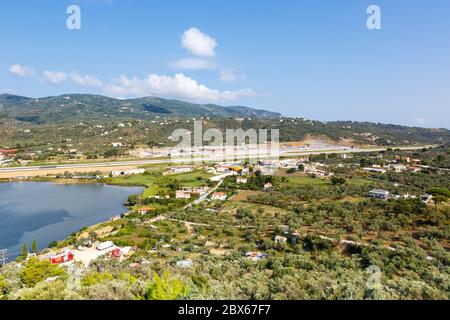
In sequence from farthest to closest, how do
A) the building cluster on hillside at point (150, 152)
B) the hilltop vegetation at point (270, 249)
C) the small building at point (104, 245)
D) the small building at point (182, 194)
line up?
1. the building cluster on hillside at point (150, 152)
2. the small building at point (182, 194)
3. the small building at point (104, 245)
4. the hilltop vegetation at point (270, 249)

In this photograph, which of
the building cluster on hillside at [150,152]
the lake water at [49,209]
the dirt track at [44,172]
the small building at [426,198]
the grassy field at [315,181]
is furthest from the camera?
the building cluster on hillside at [150,152]

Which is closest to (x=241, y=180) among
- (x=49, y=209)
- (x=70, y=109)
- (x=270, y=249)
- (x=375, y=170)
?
(x=375, y=170)

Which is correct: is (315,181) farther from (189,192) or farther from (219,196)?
(189,192)

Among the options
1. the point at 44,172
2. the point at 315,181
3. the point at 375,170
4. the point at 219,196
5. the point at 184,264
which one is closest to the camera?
the point at 184,264

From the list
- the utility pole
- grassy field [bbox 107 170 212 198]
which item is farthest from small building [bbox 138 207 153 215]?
the utility pole

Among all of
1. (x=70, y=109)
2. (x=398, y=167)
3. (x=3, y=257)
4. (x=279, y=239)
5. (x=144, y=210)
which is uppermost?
(x=70, y=109)

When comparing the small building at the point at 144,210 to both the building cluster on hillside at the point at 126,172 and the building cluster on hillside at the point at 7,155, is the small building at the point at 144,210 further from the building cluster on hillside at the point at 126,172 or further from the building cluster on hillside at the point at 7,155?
the building cluster on hillside at the point at 7,155

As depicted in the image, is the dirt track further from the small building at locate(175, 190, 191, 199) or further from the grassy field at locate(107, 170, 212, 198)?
the small building at locate(175, 190, 191, 199)

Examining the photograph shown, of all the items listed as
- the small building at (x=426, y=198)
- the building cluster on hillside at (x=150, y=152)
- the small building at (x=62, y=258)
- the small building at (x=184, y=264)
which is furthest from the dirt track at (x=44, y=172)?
the small building at (x=426, y=198)

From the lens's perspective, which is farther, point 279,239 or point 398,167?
point 398,167
